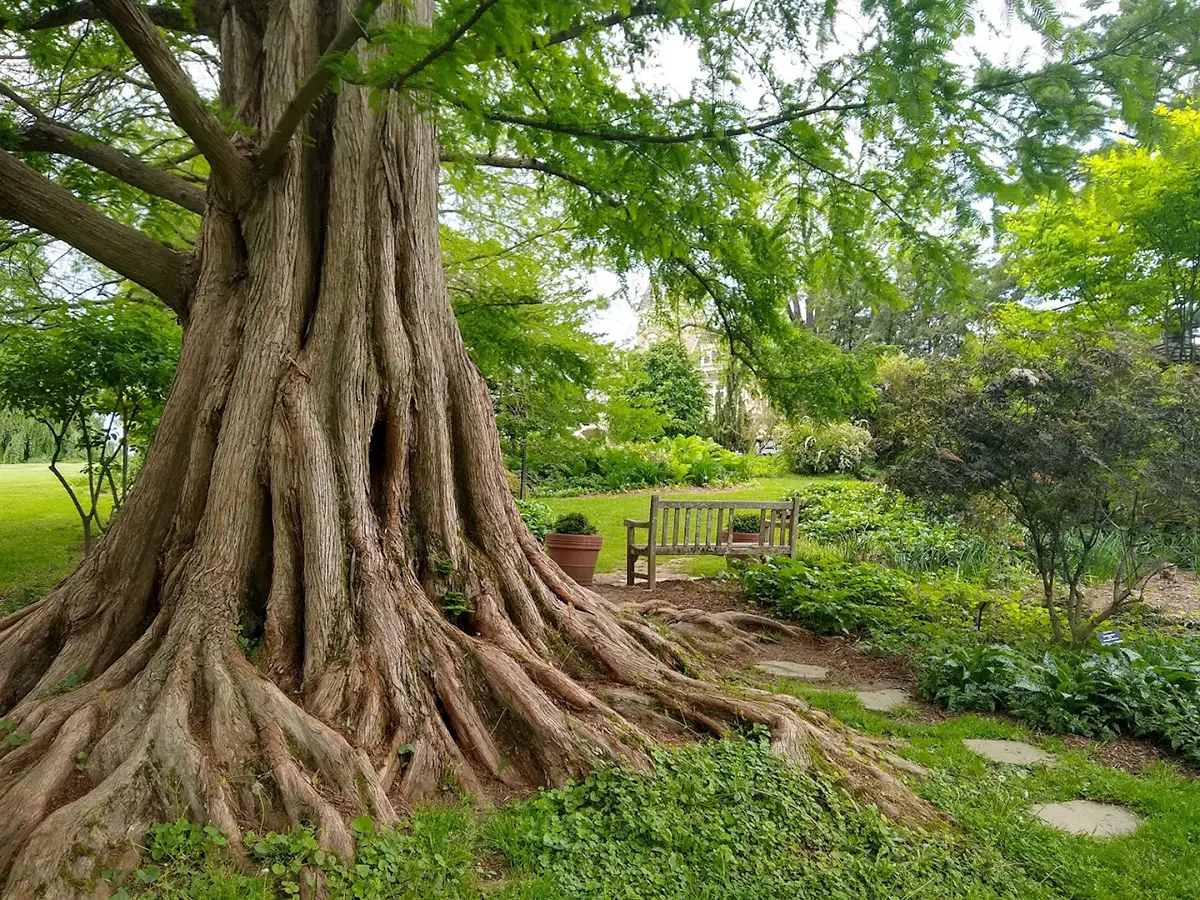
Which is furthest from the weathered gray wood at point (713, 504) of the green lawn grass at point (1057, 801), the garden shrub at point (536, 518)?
the green lawn grass at point (1057, 801)

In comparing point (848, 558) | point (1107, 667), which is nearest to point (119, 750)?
point (1107, 667)

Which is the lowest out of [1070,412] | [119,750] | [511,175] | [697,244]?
[119,750]

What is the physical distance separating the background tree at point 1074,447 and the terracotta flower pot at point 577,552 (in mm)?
3307

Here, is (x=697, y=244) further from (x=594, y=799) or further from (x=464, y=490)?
(x=594, y=799)

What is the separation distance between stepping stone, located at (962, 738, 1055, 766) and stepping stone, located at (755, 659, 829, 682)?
134 cm

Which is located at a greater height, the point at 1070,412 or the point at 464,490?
the point at 1070,412

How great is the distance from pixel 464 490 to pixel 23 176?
9.16 ft

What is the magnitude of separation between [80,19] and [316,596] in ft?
14.0

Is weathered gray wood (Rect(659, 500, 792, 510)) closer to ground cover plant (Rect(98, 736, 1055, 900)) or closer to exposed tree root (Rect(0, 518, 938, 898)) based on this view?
exposed tree root (Rect(0, 518, 938, 898))

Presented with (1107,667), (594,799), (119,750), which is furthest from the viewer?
(1107,667)

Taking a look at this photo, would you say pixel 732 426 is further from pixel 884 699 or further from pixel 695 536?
pixel 884 699

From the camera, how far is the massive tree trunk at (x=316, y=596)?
9.16ft

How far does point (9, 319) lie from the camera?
839 centimetres

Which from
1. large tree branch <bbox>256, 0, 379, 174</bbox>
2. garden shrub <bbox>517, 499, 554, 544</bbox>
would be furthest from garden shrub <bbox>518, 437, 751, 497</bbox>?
large tree branch <bbox>256, 0, 379, 174</bbox>
